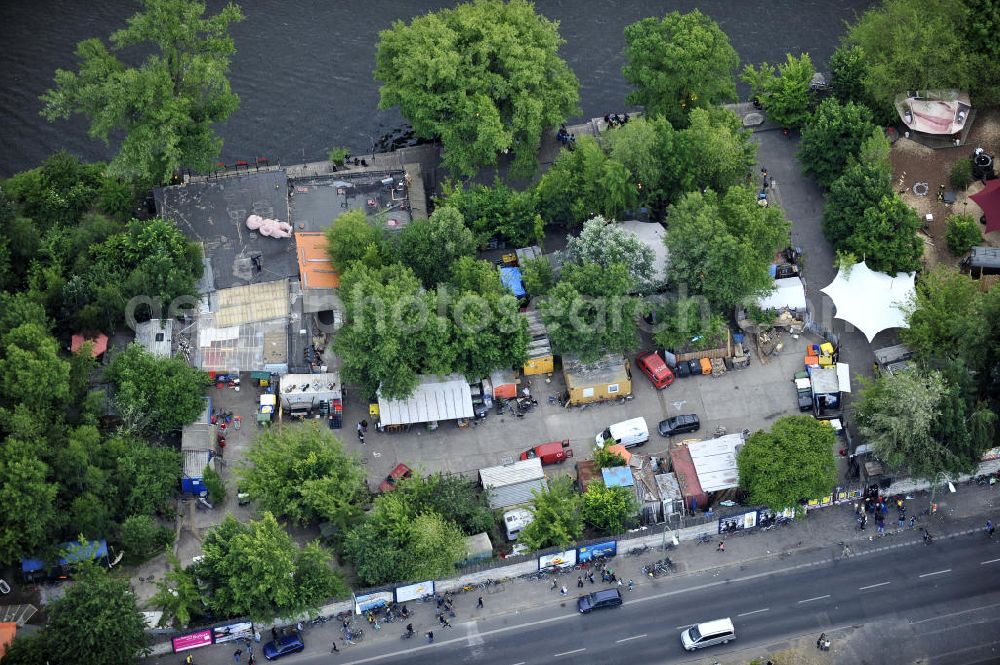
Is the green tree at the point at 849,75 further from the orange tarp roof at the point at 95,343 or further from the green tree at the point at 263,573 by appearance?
the orange tarp roof at the point at 95,343

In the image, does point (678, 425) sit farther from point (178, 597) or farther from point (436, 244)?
point (178, 597)

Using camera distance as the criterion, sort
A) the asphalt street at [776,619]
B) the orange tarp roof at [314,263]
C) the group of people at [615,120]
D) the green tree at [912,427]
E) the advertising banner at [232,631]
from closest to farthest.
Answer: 1. the advertising banner at [232,631]
2. the asphalt street at [776,619]
3. the green tree at [912,427]
4. the orange tarp roof at [314,263]
5. the group of people at [615,120]

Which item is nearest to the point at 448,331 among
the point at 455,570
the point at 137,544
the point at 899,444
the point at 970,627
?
the point at 455,570

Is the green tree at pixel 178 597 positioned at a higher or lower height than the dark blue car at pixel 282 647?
higher

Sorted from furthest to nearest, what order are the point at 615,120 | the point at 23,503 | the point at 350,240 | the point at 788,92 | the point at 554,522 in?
the point at 615,120
the point at 788,92
the point at 350,240
the point at 554,522
the point at 23,503

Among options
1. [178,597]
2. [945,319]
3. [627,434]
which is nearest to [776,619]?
[627,434]

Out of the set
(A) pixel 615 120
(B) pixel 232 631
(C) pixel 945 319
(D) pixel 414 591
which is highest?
(A) pixel 615 120

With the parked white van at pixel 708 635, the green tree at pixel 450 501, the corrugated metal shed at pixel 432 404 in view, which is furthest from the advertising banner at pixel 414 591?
the parked white van at pixel 708 635

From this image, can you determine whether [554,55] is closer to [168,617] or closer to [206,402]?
[206,402]
